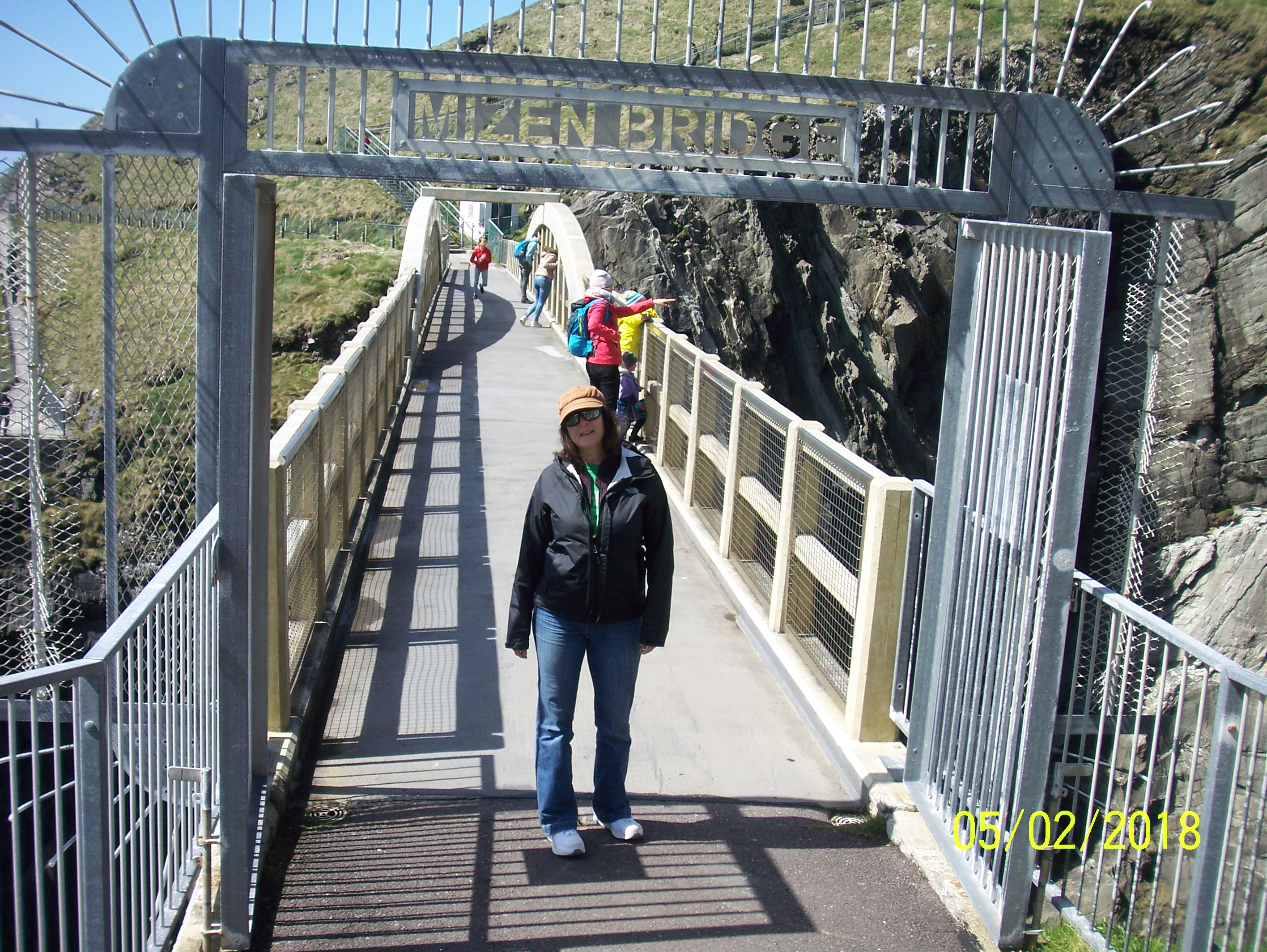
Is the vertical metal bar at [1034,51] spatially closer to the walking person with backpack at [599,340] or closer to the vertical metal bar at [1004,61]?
the vertical metal bar at [1004,61]

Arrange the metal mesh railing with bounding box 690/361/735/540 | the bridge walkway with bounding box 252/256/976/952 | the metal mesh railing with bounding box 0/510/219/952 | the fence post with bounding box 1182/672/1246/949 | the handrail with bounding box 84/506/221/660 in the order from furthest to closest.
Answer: the metal mesh railing with bounding box 690/361/735/540, the bridge walkway with bounding box 252/256/976/952, the fence post with bounding box 1182/672/1246/949, the handrail with bounding box 84/506/221/660, the metal mesh railing with bounding box 0/510/219/952

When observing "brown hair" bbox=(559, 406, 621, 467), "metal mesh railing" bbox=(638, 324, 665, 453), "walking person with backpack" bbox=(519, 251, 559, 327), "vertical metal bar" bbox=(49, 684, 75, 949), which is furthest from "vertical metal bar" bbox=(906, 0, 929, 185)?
"walking person with backpack" bbox=(519, 251, 559, 327)

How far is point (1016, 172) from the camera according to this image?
4.29 meters

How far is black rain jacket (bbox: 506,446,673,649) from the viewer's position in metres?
4.22

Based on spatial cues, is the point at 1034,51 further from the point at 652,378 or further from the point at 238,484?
the point at 652,378

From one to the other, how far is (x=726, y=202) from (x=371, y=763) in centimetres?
2857

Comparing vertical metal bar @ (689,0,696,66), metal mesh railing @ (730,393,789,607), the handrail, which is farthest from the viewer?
metal mesh railing @ (730,393,789,607)

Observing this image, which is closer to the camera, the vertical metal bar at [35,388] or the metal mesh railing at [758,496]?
the vertical metal bar at [35,388]

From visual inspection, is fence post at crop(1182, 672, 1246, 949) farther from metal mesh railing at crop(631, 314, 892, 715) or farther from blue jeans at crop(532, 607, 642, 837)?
metal mesh railing at crop(631, 314, 892, 715)

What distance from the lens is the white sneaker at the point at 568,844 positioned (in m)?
4.38

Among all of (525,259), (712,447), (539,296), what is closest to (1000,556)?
(712,447)
